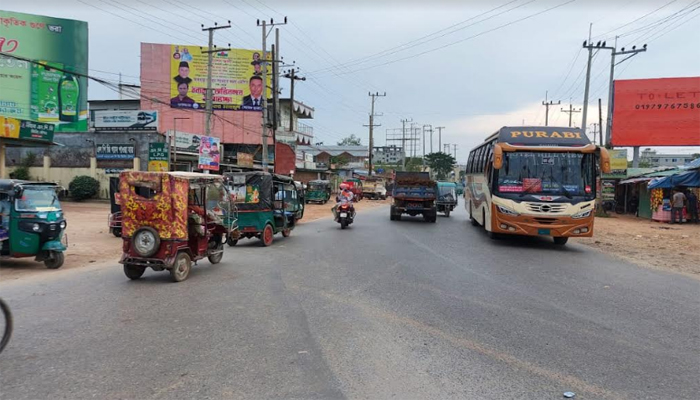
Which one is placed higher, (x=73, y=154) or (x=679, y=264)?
(x=73, y=154)

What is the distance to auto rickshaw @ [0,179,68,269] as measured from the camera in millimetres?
9188

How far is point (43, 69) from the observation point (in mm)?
36469

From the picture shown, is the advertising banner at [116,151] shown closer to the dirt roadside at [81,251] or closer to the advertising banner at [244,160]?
the advertising banner at [244,160]

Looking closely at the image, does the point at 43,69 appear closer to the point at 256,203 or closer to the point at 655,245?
the point at 256,203

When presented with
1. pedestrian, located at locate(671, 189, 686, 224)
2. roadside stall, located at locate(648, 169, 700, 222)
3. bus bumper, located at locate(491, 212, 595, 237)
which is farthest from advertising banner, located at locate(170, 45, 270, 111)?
bus bumper, located at locate(491, 212, 595, 237)

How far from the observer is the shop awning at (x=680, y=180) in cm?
2153

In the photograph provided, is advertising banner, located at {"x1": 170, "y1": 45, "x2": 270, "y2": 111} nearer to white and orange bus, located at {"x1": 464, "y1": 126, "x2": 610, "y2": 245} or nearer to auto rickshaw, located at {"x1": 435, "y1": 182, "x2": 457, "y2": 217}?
auto rickshaw, located at {"x1": 435, "y1": 182, "x2": 457, "y2": 217}

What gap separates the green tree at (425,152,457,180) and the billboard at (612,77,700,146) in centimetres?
6316

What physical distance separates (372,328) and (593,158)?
403 inches

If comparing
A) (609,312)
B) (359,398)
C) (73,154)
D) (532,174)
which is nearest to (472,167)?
(532,174)

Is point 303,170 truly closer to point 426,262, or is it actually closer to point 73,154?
point 73,154

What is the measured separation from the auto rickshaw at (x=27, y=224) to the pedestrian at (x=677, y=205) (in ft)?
81.4

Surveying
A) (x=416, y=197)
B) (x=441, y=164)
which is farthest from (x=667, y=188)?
(x=441, y=164)

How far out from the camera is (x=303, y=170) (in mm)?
53719
